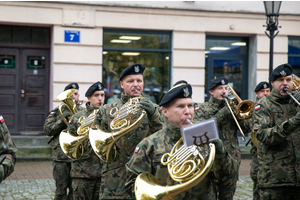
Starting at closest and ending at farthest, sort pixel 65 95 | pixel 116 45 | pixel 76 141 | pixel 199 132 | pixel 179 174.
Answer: pixel 199 132 → pixel 179 174 → pixel 76 141 → pixel 65 95 → pixel 116 45

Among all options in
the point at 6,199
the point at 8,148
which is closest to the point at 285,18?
the point at 6,199

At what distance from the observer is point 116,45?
502 inches

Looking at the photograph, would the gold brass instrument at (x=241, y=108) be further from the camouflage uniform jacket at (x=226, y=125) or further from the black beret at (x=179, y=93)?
the black beret at (x=179, y=93)

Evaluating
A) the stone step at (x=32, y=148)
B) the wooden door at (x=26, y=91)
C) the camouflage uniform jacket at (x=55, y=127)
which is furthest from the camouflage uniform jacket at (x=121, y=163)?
the wooden door at (x=26, y=91)

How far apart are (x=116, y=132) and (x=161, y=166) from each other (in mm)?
1350

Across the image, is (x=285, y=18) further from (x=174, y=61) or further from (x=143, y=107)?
(x=143, y=107)

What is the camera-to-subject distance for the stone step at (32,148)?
466 inches

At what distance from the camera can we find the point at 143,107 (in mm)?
4312

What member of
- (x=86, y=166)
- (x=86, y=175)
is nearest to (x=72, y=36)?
(x=86, y=166)

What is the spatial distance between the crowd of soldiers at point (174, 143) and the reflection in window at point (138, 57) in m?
4.72

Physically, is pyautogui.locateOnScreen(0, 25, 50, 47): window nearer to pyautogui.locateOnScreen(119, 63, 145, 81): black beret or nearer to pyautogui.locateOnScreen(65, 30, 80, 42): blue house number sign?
pyautogui.locateOnScreen(65, 30, 80, 42): blue house number sign

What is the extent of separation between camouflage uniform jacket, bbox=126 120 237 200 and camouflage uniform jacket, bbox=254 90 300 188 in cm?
174

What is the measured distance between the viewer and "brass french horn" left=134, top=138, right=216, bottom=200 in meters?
2.75

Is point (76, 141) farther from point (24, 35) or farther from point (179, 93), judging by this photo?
point (24, 35)
